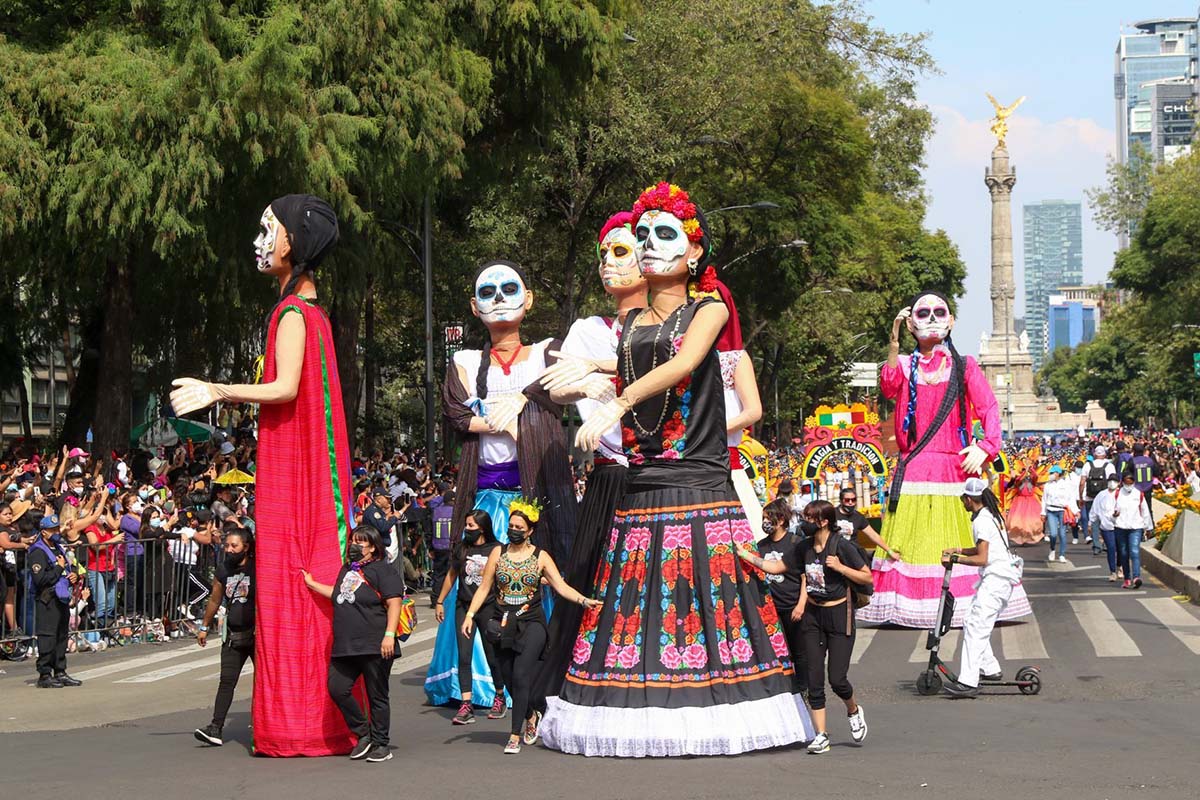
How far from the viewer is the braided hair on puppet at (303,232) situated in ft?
29.2

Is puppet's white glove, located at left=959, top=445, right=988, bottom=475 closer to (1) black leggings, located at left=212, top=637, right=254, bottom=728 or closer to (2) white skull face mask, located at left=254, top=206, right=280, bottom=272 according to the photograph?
(1) black leggings, located at left=212, top=637, right=254, bottom=728

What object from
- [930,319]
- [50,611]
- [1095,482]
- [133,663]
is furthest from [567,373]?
[1095,482]

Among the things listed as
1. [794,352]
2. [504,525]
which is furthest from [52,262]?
[794,352]

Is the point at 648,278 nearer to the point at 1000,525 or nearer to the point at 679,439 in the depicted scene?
the point at 679,439

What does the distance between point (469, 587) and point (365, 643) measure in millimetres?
1711

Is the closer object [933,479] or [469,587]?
[469,587]

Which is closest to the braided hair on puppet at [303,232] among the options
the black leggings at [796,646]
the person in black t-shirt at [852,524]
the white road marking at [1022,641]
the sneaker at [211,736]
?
the sneaker at [211,736]

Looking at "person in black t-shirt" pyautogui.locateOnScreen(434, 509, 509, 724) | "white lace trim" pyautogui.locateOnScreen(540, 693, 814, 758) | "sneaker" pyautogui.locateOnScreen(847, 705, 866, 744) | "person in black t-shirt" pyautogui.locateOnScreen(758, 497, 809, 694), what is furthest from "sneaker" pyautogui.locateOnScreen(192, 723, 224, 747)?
"sneaker" pyautogui.locateOnScreen(847, 705, 866, 744)

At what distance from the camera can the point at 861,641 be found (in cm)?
1481

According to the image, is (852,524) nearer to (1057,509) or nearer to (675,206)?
(675,206)

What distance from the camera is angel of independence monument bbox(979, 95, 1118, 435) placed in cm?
10081

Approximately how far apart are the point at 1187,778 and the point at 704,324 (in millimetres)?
3008

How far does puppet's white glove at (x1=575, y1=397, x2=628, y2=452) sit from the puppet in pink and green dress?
719 centimetres

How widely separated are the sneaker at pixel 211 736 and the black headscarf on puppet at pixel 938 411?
7519mm
